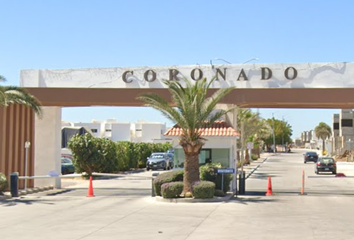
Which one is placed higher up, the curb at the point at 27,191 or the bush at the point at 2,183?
the bush at the point at 2,183

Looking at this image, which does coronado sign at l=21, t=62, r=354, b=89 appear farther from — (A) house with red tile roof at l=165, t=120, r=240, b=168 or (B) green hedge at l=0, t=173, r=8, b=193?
(B) green hedge at l=0, t=173, r=8, b=193

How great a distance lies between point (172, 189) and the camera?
71.7 feet

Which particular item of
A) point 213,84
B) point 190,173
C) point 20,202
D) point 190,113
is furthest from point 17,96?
point 213,84

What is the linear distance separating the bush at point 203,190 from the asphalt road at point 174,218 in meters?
0.65

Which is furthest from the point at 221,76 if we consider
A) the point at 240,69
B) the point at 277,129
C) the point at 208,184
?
the point at 277,129

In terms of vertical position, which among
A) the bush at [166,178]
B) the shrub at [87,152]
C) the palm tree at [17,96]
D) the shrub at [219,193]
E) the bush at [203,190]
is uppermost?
the palm tree at [17,96]

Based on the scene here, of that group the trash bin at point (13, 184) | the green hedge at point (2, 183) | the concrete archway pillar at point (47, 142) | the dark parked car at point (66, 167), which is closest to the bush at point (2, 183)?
the green hedge at point (2, 183)

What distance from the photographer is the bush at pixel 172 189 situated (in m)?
21.9

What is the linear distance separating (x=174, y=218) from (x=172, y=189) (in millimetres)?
4914

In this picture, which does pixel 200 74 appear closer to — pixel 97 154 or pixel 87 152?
pixel 87 152

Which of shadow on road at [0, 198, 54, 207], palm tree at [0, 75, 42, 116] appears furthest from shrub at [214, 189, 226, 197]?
palm tree at [0, 75, 42, 116]

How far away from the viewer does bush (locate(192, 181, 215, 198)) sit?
21.7m

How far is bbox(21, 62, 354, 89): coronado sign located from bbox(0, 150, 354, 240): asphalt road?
5.05m

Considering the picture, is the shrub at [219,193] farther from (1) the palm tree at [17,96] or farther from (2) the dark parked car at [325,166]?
(2) the dark parked car at [325,166]
